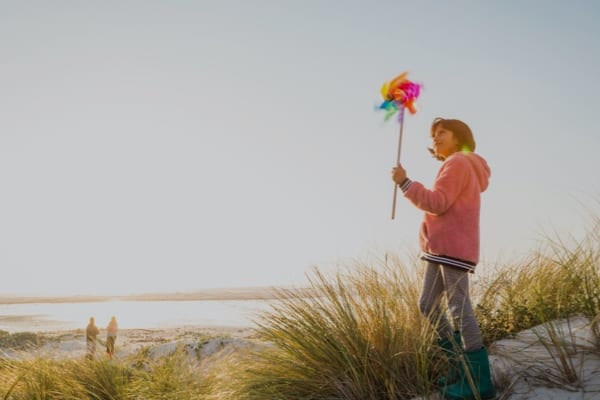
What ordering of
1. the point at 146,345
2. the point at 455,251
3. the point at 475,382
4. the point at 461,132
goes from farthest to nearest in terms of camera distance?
the point at 146,345, the point at 461,132, the point at 455,251, the point at 475,382

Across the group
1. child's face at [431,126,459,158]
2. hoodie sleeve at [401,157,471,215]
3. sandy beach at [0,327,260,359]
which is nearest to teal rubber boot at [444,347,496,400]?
hoodie sleeve at [401,157,471,215]

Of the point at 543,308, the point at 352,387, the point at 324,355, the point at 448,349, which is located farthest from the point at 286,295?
the point at 543,308

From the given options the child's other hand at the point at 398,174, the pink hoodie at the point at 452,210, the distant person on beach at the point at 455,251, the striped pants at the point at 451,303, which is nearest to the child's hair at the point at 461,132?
the distant person on beach at the point at 455,251

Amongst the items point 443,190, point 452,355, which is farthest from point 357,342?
point 443,190

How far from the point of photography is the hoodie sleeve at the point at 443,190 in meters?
3.10

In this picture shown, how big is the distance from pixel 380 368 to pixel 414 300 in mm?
719

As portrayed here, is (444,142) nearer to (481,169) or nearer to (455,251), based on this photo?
(481,169)

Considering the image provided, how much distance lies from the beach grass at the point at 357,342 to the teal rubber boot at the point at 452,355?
6cm

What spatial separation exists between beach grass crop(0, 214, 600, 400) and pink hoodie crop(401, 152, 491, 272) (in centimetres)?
50

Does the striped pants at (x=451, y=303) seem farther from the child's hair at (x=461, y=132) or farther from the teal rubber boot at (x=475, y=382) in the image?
the child's hair at (x=461, y=132)

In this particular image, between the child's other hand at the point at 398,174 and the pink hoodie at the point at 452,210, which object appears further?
the child's other hand at the point at 398,174

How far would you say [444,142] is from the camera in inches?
133

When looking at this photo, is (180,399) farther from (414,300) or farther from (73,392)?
(414,300)

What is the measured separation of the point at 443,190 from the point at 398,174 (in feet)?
1.05
